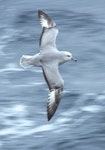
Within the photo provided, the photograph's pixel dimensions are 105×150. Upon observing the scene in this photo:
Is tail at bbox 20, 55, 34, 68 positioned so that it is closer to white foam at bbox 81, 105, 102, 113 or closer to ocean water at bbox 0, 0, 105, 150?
ocean water at bbox 0, 0, 105, 150

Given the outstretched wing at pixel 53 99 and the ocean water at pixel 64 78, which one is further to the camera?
the ocean water at pixel 64 78

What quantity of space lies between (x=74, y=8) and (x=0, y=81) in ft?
14.6

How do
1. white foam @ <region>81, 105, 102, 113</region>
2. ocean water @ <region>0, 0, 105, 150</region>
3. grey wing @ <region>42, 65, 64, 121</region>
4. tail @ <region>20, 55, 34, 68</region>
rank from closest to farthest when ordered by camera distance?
1. tail @ <region>20, 55, 34, 68</region>
2. grey wing @ <region>42, 65, 64, 121</region>
3. ocean water @ <region>0, 0, 105, 150</region>
4. white foam @ <region>81, 105, 102, 113</region>

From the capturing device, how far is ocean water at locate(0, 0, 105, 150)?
1770 centimetres

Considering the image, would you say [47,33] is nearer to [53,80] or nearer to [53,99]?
[53,80]

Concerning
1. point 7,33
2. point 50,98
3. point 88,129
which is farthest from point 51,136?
point 7,33

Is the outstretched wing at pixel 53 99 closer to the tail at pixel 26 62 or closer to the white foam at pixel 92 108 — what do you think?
the tail at pixel 26 62

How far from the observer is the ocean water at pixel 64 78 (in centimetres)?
1770

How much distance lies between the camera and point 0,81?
20.4 metres

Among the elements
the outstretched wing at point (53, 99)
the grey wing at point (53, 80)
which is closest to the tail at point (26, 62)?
the grey wing at point (53, 80)

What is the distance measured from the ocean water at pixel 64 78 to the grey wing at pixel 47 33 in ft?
7.81

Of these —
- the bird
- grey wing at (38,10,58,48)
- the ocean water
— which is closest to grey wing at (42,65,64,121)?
the bird

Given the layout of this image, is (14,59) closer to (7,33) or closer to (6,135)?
(7,33)

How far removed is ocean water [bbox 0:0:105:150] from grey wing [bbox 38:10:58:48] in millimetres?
2381
